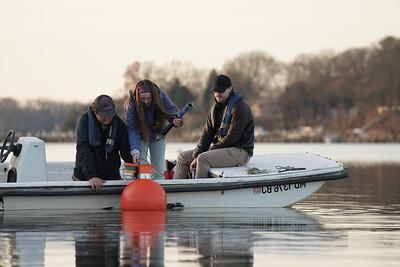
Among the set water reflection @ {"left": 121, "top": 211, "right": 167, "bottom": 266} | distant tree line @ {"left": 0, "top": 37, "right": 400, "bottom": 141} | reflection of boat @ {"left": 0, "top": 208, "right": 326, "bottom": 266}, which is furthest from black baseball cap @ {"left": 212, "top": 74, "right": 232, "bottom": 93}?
distant tree line @ {"left": 0, "top": 37, "right": 400, "bottom": 141}

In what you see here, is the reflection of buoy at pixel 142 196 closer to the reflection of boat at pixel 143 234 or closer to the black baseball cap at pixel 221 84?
the reflection of boat at pixel 143 234

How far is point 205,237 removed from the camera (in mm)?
12203

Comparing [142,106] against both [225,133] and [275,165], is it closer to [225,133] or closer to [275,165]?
[225,133]

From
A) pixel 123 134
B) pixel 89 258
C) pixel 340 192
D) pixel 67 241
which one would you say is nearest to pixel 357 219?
pixel 123 134

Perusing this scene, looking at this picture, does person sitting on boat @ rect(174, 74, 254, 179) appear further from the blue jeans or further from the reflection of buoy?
the reflection of buoy

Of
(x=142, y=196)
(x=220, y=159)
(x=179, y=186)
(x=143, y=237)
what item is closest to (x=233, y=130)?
(x=220, y=159)

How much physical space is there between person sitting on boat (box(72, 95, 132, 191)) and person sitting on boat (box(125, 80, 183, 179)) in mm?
191

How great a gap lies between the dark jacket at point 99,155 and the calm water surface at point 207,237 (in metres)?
0.59

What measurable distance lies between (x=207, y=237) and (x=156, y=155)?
4.22 m

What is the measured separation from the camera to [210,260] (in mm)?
10156

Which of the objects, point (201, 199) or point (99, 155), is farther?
point (201, 199)

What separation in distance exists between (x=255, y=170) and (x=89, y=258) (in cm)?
620

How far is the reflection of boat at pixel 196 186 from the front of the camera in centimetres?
1543

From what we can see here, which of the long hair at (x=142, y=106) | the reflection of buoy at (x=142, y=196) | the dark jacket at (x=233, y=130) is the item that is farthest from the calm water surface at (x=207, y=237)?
the long hair at (x=142, y=106)
